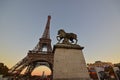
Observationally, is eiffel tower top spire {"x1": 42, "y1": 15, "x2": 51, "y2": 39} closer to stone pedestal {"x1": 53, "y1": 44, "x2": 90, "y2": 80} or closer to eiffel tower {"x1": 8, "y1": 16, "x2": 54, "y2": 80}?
eiffel tower {"x1": 8, "y1": 16, "x2": 54, "y2": 80}

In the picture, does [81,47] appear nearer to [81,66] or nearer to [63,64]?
[81,66]

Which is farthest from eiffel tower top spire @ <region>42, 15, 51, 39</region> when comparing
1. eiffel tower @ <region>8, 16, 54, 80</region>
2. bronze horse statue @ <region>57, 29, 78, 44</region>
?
bronze horse statue @ <region>57, 29, 78, 44</region>

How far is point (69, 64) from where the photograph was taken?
6570 mm

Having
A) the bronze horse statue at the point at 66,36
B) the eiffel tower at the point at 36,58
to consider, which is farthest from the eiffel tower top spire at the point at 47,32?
the bronze horse statue at the point at 66,36

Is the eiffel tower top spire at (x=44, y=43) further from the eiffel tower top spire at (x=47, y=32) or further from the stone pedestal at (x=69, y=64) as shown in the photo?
the stone pedestal at (x=69, y=64)

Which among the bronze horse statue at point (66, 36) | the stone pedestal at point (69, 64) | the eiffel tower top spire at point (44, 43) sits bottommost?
the stone pedestal at point (69, 64)

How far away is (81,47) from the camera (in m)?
7.54

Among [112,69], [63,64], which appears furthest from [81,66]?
[112,69]

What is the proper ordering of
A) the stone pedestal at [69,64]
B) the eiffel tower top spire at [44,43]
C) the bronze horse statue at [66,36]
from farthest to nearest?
the eiffel tower top spire at [44,43]
the bronze horse statue at [66,36]
the stone pedestal at [69,64]

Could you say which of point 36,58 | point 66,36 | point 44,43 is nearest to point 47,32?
point 44,43

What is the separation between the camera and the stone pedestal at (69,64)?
612 centimetres

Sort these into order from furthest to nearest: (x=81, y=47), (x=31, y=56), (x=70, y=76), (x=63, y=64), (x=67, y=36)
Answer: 1. (x=31, y=56)
2. (x=67, y=36)
3. (x=81, y=47)
4. (x=63, y=64)
5. (x=70, y=76)

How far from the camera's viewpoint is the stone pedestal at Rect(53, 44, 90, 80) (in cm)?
612

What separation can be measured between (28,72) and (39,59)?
6535 mm
